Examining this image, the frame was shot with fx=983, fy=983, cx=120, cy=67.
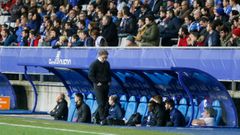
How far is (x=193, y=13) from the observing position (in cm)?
2512

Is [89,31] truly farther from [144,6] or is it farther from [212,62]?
[212,62]

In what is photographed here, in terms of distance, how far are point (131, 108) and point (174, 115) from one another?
96.3 inches

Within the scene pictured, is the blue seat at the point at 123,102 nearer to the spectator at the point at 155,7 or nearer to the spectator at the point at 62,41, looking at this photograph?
the spectator at the point at 62,41

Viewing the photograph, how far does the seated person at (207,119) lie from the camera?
2106 cm

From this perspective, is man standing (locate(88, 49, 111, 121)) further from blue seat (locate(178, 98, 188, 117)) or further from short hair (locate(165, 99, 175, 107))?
blue seat (locate(178, 98, 188, 117))

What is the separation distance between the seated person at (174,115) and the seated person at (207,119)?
43 centimetres

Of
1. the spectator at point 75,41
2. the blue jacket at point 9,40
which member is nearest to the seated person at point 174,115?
the spectator at point 75,41

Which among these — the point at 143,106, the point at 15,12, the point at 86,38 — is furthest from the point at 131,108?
the point at 15,12

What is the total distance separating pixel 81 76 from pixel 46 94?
3.25 m

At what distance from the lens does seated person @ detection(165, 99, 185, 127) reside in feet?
70.4

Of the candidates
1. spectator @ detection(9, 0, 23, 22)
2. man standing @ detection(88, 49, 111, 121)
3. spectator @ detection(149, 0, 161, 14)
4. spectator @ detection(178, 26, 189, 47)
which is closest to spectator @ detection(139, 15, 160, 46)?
spectator @ detection(178, 26, 189, 47)

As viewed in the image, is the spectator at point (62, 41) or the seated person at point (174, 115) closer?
the seated person at point (174, 115)

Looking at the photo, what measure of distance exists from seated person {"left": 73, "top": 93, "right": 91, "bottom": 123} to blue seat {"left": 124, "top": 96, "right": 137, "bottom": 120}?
3.20ft

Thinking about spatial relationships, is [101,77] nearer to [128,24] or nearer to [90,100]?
[90,100]
